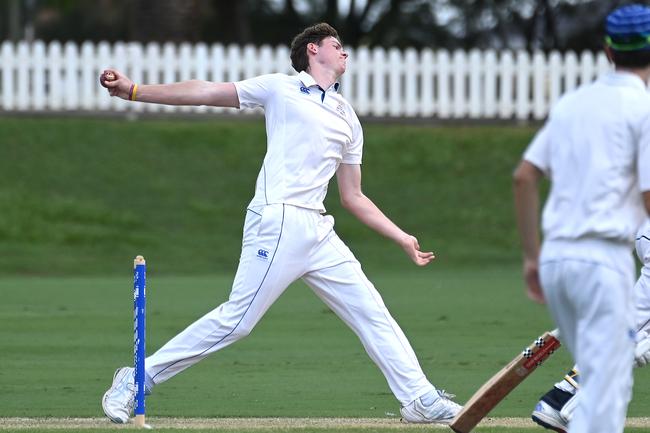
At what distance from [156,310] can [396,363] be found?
644 cm

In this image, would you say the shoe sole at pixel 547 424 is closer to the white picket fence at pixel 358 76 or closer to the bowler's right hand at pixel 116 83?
the bowler's right hand at pixel 116 83

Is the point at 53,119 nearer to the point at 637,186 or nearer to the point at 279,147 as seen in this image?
the point at 279,147

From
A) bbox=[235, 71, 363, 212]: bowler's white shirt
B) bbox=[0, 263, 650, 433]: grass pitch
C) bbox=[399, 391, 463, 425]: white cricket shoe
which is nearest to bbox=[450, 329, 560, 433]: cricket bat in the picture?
bbox=[0, 263, 650, 433]: grass pitch

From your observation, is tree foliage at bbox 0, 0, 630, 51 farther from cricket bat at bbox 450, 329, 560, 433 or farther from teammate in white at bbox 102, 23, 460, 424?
cricket bat at bbox 450, 329, 560, 433

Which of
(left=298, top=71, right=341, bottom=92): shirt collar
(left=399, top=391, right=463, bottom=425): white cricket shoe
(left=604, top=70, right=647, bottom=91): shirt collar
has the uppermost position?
(left=604, top=70, right=647, bottom=91): shirt collar

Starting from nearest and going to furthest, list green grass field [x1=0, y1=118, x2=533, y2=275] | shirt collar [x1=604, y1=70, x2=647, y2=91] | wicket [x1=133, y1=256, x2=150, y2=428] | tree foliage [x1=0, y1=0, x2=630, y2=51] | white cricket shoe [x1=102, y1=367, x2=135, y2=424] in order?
shirt collar [x1=604, y1=70, x2=647, y2=91] → wicket [x1=133, y1=256, x2=150, y2=428] → white cricket shoe [x1=102, y1=367, x2=135, y2=424] → green grass field [x1=0, y1=118, x2=533, y2=275] → tree foliage [x1=0, y1=0, x2=630, y2=51]

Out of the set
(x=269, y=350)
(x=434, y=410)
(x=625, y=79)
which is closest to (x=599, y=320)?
(x=625, y=79)

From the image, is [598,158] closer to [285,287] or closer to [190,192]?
[285,287]

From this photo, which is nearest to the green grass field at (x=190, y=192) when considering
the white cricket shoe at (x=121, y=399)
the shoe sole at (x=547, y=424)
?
the white cricket shoe at (x=121, y=399)

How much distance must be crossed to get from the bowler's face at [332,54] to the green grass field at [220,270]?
78.2 inches

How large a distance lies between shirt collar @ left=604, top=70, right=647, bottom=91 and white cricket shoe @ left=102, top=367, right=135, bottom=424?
346 cm

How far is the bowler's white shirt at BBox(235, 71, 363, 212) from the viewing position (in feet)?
23.7

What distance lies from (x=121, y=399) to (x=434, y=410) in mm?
1700

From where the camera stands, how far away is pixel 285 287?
7.38 metres
